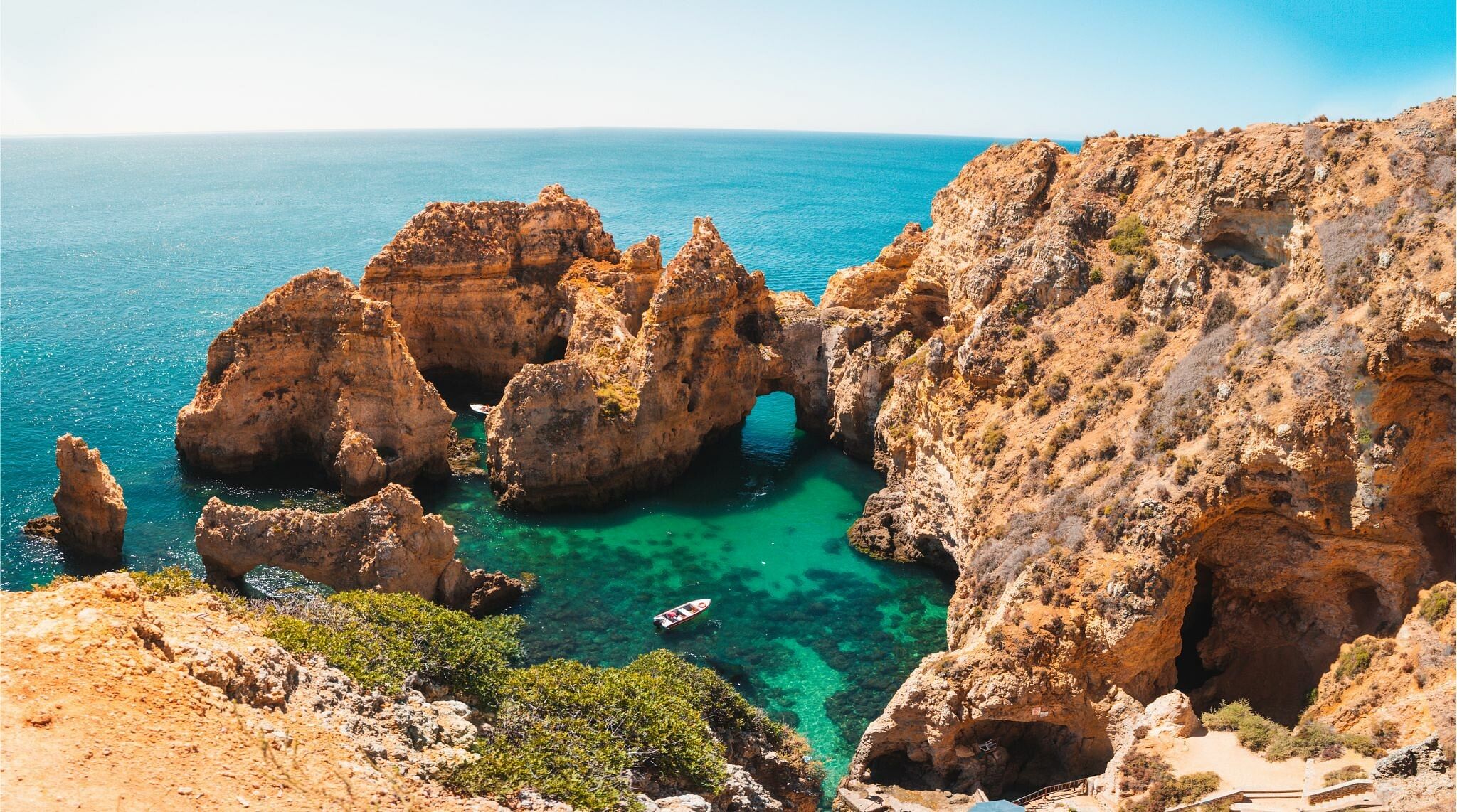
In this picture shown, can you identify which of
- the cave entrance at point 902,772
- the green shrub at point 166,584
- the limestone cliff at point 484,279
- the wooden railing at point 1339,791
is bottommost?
the cave entrance at point 902,772

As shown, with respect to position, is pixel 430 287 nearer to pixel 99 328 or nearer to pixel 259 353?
pixel 259 353

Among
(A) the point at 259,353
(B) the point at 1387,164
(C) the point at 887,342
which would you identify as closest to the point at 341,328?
(A) the point at 259,353

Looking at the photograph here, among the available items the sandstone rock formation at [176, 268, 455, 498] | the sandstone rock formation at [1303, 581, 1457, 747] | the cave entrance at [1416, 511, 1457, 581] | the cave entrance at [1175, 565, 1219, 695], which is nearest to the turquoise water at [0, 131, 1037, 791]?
the sandstone rock formation at [176, 268, 455, 498]

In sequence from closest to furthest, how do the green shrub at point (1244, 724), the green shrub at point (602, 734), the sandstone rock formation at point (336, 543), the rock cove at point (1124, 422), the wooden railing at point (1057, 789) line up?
the green shrub at point (602, 734) → the green shrub at point (1244, 724) → the wooden railing at point (1057, 789) → the rock cove at point (1124, 422) → the sandstone rock formation at point (336, 543)

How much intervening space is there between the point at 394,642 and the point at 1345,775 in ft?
70.0

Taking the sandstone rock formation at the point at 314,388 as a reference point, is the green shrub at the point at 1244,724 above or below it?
below

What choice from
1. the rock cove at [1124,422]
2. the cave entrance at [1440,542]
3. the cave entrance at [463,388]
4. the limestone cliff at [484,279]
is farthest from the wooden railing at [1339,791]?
the cave entrance at [463,388]

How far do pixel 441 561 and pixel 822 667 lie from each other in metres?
15.0

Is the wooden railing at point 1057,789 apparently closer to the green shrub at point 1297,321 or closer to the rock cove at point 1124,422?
the rock cove at point 1124,422

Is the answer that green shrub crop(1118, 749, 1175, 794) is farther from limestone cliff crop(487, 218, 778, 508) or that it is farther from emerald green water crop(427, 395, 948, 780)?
limestone cliff crop(487, 218, 778, 508)

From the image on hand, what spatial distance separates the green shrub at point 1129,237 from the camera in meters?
35.2

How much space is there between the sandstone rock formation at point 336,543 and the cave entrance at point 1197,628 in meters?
26.3

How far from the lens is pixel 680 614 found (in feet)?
115

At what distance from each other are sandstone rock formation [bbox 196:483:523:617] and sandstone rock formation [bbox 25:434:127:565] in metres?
6.73
